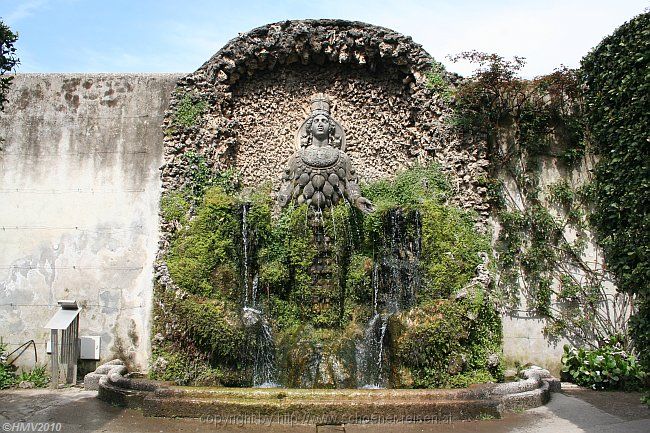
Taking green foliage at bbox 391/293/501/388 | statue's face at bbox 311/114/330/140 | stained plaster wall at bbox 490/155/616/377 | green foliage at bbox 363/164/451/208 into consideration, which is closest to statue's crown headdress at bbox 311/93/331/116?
statue's face at bbox 311/114/330/140

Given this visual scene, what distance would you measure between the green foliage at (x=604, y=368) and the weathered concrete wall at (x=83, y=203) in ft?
22.9

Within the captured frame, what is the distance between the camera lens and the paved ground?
6027mm

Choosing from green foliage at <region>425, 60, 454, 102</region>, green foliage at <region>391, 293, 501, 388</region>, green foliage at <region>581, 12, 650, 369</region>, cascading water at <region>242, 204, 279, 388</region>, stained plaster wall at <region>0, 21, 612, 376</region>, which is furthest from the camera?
green foliage at <region>425, 60, 454, 102</region>

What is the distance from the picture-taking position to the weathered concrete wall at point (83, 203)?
32.1ft

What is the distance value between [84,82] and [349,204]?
5.39 m

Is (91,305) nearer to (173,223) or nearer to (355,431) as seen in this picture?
(173,223)

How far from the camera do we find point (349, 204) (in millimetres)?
9914

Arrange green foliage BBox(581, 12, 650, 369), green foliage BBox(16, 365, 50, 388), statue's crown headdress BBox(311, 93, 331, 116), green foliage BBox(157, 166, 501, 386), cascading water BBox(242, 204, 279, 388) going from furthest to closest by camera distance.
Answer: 1. statue's crown headdress BBox(311, 93, 331, 116)
2. green foliage BBox(16, 365, 50, 388)
3. green foliage BBox(157, 166, 501, 386)
4. cascading water BBox(242, 204, 279, 388)
5. green foliage BBox(581, 12, 650, 369)

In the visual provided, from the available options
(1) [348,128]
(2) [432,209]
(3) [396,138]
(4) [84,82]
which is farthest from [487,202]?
(4) [84,82]

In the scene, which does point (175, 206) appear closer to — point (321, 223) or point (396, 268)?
point (321, 223)

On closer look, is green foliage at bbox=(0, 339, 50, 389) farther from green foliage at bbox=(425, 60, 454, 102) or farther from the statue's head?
green foliage at bbox=(425, 60, 454, 102)

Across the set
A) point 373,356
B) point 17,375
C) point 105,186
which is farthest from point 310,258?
point 17,375

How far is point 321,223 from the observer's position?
31.7 ft

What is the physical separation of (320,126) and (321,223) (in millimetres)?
1958
